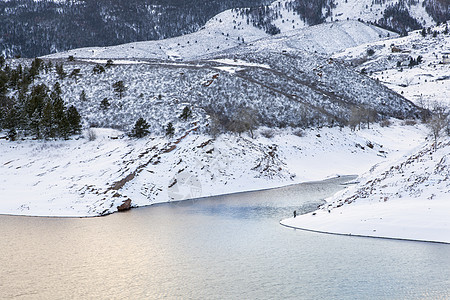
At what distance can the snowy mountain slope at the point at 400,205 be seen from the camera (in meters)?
30.8

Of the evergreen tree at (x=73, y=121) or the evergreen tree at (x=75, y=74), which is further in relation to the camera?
the evergreen tree at (x=75, y=74)

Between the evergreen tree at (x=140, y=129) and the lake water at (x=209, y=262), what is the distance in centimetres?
2731

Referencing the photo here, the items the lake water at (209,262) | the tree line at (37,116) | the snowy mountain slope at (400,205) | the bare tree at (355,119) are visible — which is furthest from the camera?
the bare tree at (355,119)

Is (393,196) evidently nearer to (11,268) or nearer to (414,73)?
(11,268)

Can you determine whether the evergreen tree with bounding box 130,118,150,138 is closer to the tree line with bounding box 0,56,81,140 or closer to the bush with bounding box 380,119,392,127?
the tree line with bounding box 0,56,81,140

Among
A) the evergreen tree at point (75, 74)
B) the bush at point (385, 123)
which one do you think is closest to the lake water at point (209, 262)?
the evergreen tree at point (75, 74)

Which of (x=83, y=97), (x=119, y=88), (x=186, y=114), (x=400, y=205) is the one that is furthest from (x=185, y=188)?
(x=83, y=97)

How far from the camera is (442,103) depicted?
13362cm

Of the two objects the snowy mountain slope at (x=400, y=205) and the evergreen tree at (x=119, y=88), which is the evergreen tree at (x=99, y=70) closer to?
the evergreen tree at (x=119, y=88)

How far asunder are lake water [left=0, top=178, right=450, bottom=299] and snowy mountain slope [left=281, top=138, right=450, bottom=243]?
159 centimetres

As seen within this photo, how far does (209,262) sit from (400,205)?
17672mm

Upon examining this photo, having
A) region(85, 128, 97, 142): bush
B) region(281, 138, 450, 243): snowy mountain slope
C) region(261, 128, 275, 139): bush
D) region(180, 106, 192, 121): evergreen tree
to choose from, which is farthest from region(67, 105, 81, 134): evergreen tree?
region(281, 138, 450, 243): snowy mountain slope

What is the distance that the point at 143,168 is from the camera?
57719 mm

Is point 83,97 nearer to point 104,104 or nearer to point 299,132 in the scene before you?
point 104,104
